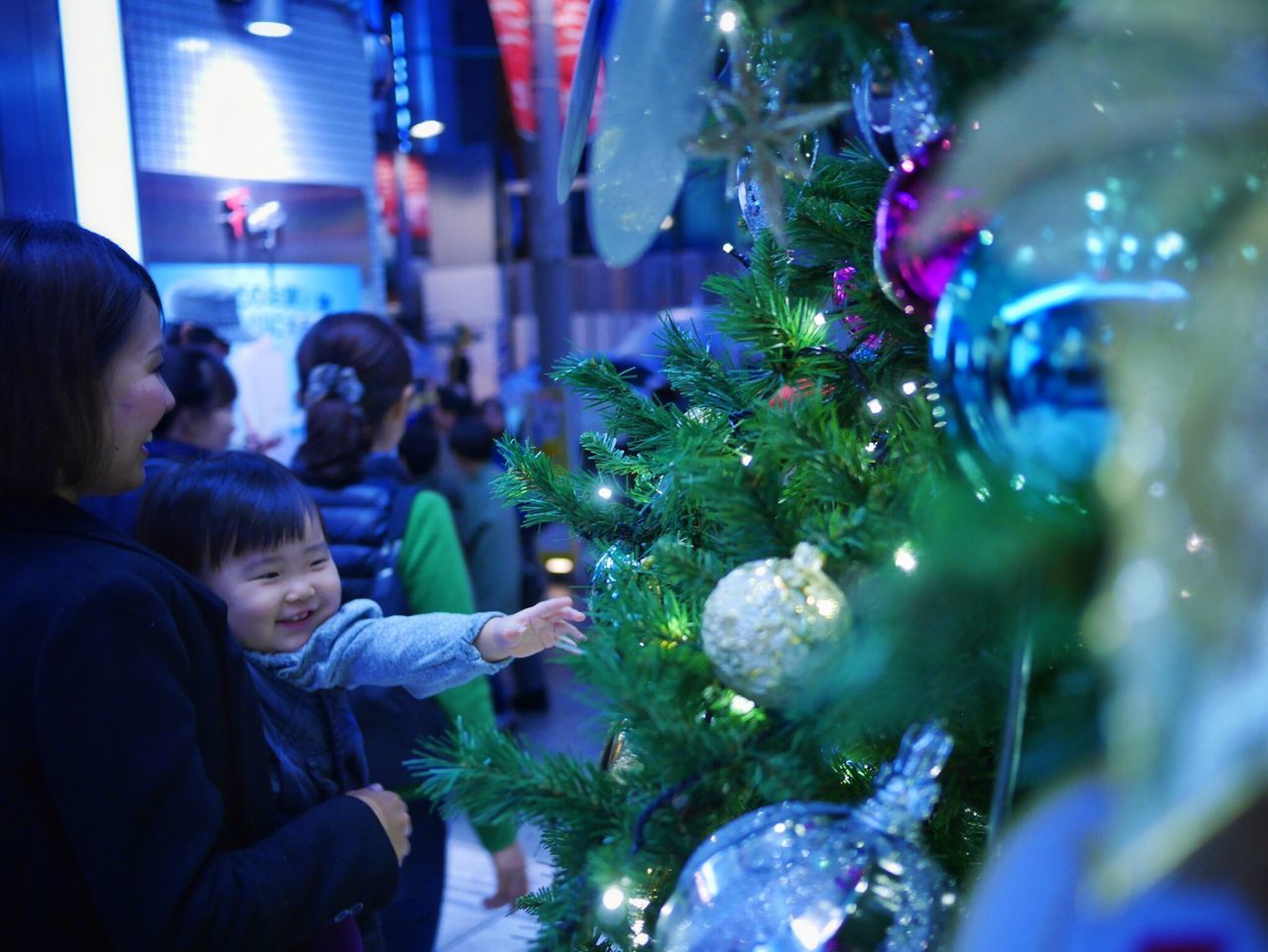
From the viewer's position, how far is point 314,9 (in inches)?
170

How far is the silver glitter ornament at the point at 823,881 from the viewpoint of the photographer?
0.52 m

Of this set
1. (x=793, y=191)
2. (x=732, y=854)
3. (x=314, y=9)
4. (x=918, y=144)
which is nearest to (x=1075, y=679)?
(x=732, y=854)

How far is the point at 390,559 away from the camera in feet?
6.66

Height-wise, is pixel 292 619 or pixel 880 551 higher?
pixel 880 551

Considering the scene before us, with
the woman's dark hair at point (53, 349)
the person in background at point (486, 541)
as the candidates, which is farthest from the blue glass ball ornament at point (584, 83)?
the person in background at point (486, 541)

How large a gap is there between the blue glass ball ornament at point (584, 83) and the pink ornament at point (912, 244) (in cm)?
20

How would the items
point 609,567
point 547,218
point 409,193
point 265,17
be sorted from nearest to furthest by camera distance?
point 609,567, point 265,17, point 547,218, point 409,193

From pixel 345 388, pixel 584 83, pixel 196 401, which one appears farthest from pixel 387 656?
pixel 196 401

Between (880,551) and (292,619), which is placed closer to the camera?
(880,551)

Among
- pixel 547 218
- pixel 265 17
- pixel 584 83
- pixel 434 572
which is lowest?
pixel 434 572

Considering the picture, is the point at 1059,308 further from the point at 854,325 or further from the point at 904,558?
the point at 854,325

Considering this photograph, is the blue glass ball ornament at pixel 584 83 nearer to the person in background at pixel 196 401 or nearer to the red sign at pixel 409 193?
the person in background at pixel 196 401

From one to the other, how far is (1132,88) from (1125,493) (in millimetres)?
181

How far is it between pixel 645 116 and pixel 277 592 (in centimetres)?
95
